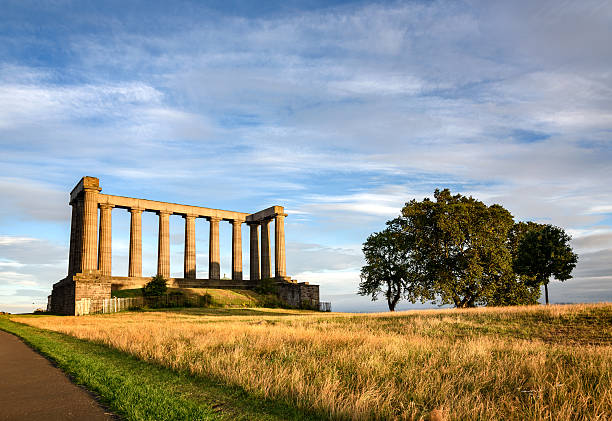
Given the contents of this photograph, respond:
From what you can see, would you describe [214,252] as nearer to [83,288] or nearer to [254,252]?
[254,252]

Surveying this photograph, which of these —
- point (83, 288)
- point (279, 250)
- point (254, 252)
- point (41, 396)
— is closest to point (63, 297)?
point (83, 288)

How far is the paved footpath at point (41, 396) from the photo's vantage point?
8227 millimetres

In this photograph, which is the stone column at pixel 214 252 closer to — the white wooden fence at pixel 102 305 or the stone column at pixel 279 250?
the stone column at pixel 279 250

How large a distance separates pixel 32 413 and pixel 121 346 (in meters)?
9.36

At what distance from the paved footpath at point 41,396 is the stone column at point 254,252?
7197cm

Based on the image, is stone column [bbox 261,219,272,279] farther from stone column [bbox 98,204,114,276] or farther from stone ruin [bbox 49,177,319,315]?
stone column [bbox 98,204,114,276]

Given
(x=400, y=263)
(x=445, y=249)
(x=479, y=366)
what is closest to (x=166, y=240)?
(x=400, y=263)

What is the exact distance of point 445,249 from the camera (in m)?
50.2

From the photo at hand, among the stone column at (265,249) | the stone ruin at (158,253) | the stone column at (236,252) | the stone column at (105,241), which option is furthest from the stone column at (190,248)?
the stone column at (105,241)

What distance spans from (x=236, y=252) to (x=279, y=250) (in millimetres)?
9364

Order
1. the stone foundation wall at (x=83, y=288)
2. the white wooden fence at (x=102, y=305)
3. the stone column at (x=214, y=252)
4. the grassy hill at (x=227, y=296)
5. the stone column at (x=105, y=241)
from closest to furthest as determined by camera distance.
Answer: the white wooden fence at (x=102, y=305)
the stone foundation wall at (x=83, y=288)
the grassy hill at (x=227, y=296)
the stone column at (x=105, y=241)
the stone column at (x=214, y=252)

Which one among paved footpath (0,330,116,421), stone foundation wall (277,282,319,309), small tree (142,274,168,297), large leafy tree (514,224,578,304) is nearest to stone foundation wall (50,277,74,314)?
small tree (142,274,168,297)

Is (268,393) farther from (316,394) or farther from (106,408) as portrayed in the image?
(106,408)

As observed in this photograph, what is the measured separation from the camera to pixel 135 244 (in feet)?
233
